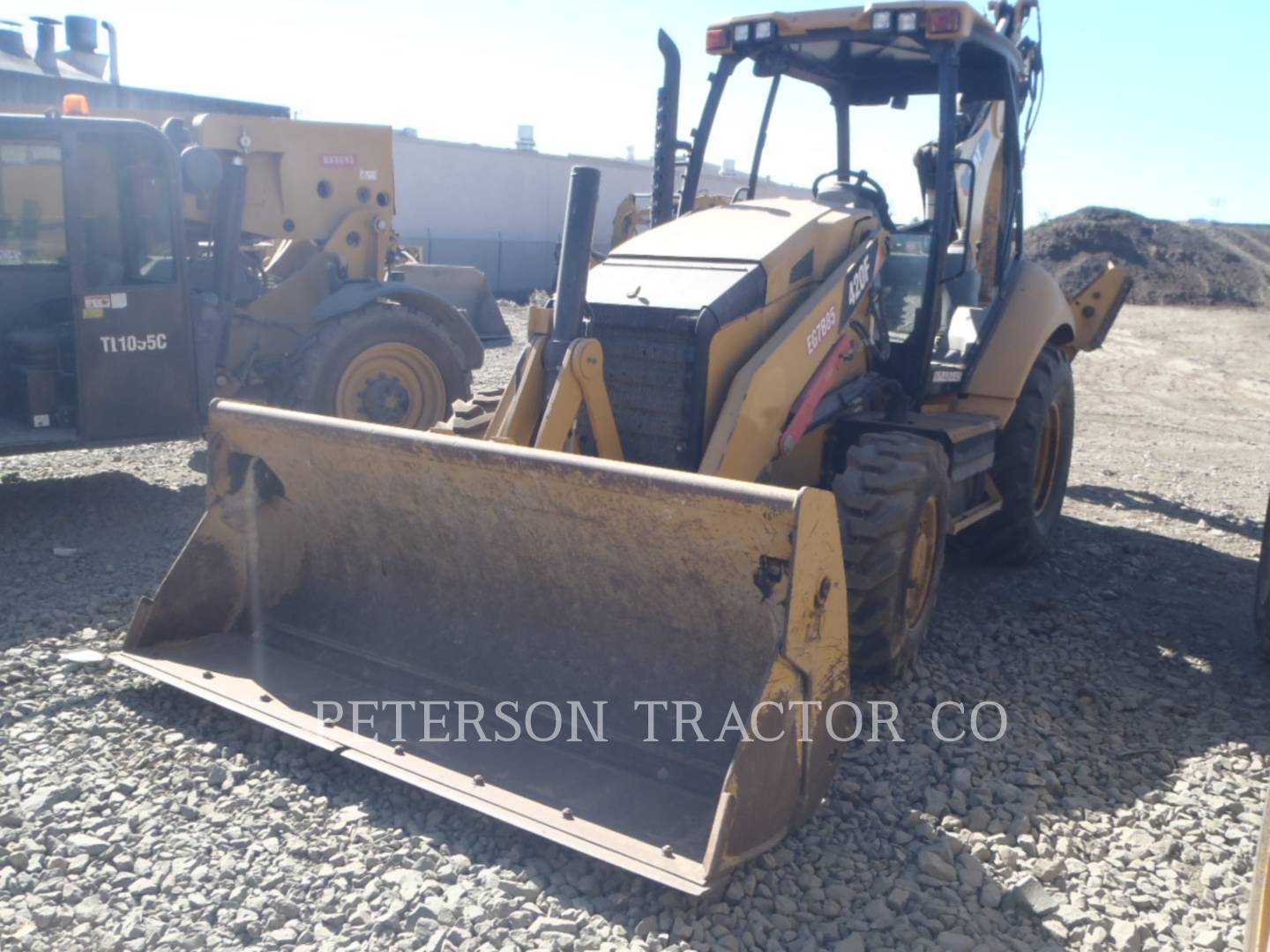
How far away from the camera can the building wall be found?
→ 23609mm

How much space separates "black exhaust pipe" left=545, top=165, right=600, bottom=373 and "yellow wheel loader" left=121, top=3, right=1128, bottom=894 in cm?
1

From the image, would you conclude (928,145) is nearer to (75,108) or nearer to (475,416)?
(475,416)

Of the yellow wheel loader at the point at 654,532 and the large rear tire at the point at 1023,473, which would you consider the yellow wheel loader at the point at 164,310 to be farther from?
the large rear tire at the point at 1023,473

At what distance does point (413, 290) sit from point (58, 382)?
8.02 feet

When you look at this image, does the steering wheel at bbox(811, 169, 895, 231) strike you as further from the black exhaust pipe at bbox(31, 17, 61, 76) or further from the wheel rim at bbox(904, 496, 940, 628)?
the black exhaust pipe at bbox(31, 17, 61, 76)

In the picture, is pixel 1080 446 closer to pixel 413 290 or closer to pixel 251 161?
pixel 413 290

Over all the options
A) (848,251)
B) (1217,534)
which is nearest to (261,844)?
(848,251)

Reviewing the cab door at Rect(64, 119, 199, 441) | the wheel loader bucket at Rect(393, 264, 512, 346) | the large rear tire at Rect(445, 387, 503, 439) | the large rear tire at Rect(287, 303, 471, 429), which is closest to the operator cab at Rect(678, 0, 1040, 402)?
the large rear tire at Rect(445, 387, 503, 439)

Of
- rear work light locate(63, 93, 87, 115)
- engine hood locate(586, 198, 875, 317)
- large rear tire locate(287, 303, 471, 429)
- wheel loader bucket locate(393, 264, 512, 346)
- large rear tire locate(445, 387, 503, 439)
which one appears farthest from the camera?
wheel loader bucket locate(393, 264, 512, 346)

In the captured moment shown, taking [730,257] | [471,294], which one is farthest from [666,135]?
[471,294]

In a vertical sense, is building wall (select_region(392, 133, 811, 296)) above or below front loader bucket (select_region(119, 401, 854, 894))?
above

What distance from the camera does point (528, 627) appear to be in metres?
4.11

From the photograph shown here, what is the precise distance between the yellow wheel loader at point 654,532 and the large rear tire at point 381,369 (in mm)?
2944

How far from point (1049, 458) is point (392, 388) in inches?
169
